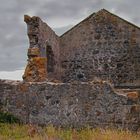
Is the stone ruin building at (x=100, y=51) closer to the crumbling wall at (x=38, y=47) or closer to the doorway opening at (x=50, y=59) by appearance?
the doorway opening at (x=50, y=59)

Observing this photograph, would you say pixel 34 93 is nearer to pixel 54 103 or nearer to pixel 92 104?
pixel 54 103

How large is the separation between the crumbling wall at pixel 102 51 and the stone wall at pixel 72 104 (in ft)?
28.6

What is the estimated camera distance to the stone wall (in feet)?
47.6

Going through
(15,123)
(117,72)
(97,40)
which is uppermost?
(97,40)

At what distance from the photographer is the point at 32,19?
19.6 meters

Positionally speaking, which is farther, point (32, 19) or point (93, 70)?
point (93, 70)

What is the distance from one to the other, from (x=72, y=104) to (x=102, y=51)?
31.4 feet

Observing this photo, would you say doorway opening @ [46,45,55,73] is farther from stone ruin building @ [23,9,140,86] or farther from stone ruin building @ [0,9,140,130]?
stone ruin building @ [23,9,140,86]

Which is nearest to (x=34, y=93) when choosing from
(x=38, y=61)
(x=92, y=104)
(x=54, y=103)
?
(x=54, y=103)

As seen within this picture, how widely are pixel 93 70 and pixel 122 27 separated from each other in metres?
2.40

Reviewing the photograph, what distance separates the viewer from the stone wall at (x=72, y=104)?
14.5 meters

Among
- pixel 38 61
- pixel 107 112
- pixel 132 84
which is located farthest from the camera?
pixel 132 84

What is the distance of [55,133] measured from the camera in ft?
44.3

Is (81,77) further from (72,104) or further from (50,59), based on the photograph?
(72,104)
